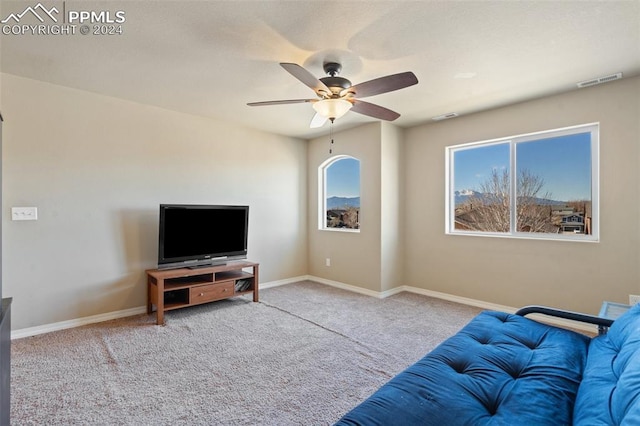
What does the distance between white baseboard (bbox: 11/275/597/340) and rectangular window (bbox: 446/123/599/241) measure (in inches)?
34.3

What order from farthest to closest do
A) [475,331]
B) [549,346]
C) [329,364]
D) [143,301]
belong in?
1. [143,301]
2. [329,364]
3. [475,331]
4. [549,346]

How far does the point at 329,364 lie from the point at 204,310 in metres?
1.93

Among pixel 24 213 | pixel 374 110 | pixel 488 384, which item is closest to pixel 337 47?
pixel 374 110

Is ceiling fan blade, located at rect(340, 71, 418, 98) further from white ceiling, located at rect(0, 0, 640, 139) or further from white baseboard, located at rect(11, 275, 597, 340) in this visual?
white baseboard, located at rect(11, 275, 597, 340)

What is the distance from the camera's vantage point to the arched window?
4863 millimetres

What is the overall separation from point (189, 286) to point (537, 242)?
3916mm

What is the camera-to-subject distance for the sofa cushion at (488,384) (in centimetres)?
111

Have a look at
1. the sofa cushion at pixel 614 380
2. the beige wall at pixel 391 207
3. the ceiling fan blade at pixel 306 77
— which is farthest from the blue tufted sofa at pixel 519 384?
the beige wall at pixel 391 207

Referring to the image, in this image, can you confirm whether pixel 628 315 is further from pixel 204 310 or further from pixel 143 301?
pixel 143 301

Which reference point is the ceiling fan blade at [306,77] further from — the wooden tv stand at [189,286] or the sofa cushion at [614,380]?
the wooden tv stand at [189,286]

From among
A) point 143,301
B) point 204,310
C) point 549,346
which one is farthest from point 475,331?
point 143,301

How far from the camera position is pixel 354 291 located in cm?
454

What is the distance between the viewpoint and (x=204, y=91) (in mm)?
3182

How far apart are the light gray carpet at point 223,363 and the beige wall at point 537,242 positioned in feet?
1.97
